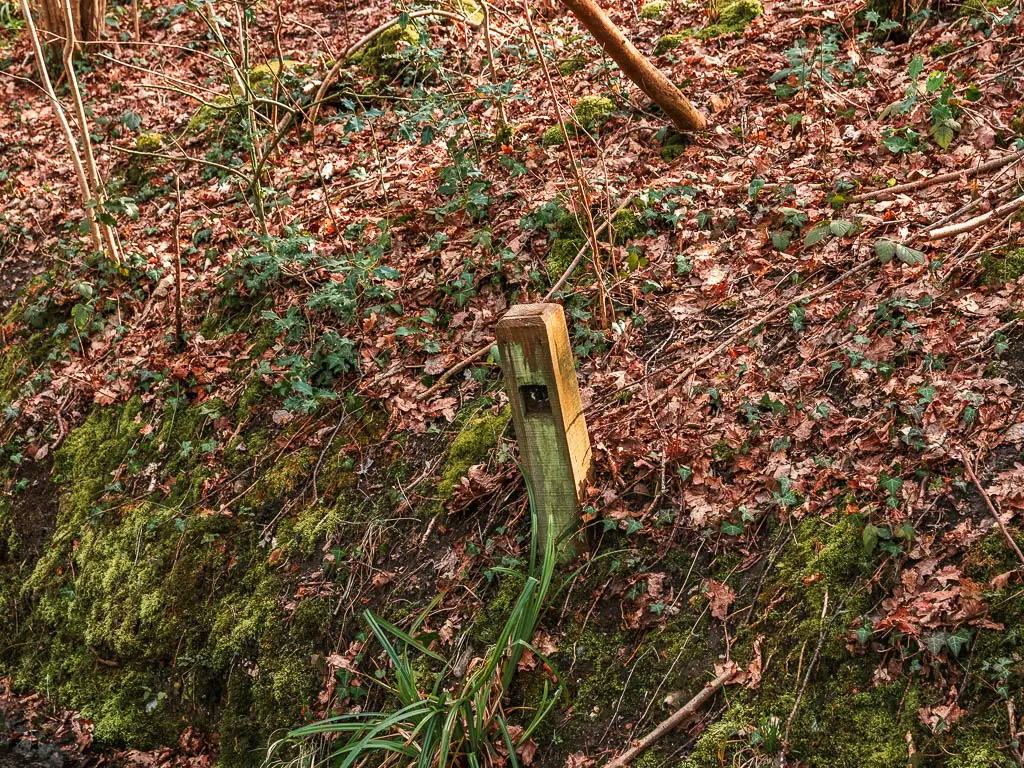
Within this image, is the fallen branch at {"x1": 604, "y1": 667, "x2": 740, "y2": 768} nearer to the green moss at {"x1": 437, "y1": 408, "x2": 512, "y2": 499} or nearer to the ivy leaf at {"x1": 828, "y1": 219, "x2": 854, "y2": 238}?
the green moss at {"x1": 437, "y1": 408, "x2": 512, "y2": 499}

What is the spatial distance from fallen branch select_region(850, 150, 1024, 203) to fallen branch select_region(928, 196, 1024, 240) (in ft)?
1.21

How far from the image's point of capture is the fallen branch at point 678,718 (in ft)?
9.68

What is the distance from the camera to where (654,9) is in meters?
6.80

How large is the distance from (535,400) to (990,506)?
1586 millimetres

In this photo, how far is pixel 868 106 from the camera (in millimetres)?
5004

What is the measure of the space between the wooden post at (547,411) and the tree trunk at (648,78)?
264 cm

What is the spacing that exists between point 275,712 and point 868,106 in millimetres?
4559

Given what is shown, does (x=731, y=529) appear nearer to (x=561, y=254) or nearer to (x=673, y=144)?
(x=561, y=254)

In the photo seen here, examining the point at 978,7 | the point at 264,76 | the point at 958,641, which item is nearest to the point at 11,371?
the point at 264,76

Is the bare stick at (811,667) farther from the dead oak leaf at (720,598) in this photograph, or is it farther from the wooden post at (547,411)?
the wooden post at (547,411)

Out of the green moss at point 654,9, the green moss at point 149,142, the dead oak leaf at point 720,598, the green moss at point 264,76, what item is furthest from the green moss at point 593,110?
the green moss at point 149,142

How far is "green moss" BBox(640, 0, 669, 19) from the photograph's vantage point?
6.77m

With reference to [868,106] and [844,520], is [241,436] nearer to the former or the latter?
[844,520]

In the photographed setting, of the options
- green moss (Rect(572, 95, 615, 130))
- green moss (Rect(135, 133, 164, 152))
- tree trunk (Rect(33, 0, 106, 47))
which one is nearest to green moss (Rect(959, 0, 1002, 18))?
green moss (Rect(572, 95, 615, 130))
